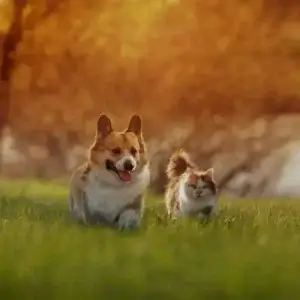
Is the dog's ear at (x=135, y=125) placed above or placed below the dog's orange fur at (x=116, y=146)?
above

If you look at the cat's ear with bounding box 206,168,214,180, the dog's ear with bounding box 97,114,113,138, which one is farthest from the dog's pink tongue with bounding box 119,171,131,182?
the cat's ear with bounding box 206,168,214,180

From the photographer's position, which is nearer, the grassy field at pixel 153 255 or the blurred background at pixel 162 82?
the grassy field at pixel 153 255

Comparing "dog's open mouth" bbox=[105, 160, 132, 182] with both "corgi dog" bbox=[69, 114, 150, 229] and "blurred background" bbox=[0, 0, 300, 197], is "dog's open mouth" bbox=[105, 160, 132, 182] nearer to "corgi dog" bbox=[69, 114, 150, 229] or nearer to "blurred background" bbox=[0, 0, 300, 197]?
"corgi dog" bbox=[69, 114, 150, 229]

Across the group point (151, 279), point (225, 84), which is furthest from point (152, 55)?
point (151, 279)

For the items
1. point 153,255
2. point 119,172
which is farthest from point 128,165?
point 153,255

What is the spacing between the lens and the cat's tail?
77.0 inches

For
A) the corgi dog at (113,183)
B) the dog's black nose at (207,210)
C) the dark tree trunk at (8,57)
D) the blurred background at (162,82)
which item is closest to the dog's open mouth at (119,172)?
the corgi dog at (113,183)

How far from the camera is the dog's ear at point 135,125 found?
6.40 feet

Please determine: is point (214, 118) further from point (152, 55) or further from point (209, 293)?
point (209, 293)

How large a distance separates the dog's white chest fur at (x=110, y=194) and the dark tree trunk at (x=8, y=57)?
0.32m

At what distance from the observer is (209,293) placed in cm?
173

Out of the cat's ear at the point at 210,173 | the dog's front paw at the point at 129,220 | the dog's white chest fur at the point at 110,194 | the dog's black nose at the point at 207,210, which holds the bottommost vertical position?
the dog's front paw at the point at 129,220

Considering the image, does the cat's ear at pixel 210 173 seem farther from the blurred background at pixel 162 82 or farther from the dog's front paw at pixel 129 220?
the dog's front paw at pixel 129 220

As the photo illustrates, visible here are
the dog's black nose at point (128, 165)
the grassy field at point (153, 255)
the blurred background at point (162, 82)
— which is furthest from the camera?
the blurred background at point (162, 82)
